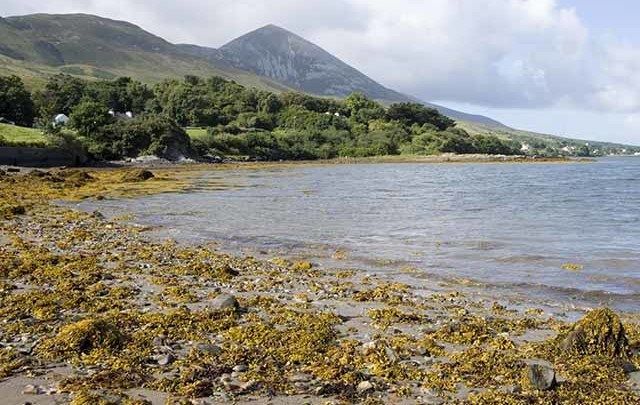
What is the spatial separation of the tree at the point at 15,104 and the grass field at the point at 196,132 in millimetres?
31679

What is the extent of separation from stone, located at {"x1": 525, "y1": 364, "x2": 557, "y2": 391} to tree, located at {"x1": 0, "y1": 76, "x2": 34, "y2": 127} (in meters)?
108

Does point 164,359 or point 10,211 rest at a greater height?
point 164,359

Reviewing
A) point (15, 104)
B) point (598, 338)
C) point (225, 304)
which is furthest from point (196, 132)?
point (598, 338)

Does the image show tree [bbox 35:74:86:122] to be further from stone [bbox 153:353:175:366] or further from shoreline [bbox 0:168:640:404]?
stone [bbox 153:353:175:366]

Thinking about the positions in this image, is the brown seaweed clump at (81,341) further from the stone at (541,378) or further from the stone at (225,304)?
the stone at (541,378)

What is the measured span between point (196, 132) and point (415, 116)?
8571cm

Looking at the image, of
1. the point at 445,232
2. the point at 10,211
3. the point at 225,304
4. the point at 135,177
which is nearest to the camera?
the point at 225,304

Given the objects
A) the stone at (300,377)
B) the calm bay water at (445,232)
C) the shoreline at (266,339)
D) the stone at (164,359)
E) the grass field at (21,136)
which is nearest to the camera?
the shoreline at (266,339)

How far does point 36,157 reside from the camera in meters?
68.5

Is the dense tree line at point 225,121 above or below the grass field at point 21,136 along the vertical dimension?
above

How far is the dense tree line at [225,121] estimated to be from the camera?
99.6 m

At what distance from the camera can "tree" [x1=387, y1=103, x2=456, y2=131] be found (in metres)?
188

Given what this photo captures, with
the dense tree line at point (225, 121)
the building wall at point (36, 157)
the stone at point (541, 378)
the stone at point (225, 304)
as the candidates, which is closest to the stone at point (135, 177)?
the building wall at point (36, 157)

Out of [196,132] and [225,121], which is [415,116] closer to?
[225,121]
